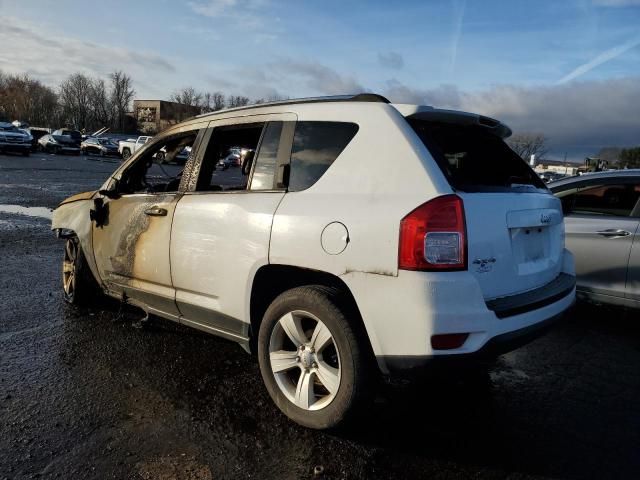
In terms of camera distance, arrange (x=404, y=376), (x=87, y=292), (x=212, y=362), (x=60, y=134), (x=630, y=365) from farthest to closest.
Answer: (x=60, y=134) → (x=87, y=292) → (x=630, y=365) → (x=212, y=362) → (x=404, y=376)

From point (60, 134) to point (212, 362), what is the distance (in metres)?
43.2

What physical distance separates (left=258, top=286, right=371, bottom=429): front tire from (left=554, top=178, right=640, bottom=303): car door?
3309mm

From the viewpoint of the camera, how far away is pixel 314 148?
3068 millimetres

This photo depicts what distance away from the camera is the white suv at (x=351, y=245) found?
252 centimetres

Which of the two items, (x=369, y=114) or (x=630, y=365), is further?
(x=630, y=365)

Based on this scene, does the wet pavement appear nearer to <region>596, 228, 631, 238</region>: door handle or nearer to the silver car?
the silver car

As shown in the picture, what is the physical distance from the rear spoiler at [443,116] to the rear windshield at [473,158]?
0.11 feet

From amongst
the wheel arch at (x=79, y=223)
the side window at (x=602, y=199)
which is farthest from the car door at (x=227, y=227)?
the side window at (x=602, y=199)

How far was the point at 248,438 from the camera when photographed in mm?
2865

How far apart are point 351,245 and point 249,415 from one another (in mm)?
1293

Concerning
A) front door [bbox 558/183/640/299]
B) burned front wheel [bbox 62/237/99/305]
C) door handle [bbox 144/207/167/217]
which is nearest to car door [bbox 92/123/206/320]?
door handle [bbox 144/207/167/217]

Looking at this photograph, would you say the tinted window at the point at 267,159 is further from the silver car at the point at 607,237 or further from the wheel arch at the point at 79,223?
the silver car at the point at 607,237

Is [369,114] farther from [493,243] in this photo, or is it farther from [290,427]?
[290,427]

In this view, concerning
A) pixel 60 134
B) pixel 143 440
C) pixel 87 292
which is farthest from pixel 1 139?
pixel 143 440
